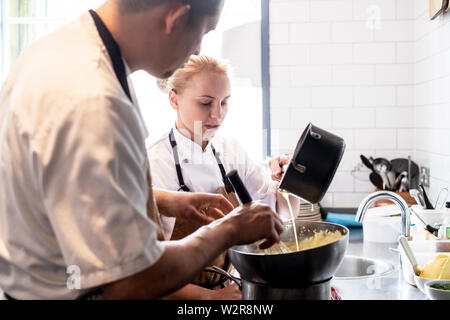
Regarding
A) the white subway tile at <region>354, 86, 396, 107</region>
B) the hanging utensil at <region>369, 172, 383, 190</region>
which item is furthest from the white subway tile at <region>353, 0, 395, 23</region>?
the hanging utensil at <region>369, 172, 383, 190</region>

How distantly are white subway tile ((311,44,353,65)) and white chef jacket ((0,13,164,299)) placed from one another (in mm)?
2207

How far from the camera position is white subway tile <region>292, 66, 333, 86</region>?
2799 mm

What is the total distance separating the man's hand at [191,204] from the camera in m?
1.22

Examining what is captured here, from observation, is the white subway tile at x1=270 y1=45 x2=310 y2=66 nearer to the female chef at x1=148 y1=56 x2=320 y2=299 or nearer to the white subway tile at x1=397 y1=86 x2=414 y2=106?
the white subway tile at x1=397 y1=86 x2=414 y2=106

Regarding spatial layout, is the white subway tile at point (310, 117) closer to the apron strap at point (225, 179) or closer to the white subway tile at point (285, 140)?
the white subway tile at point (285, 140)

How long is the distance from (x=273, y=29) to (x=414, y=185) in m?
1.09

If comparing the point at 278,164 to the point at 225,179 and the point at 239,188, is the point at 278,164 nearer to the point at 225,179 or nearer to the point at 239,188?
A: the point at 225,179

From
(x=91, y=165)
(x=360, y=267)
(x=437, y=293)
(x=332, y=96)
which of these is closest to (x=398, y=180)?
(x=332, y=96)

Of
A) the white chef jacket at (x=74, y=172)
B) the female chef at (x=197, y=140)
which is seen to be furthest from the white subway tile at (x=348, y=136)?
the white chef jacket at (x=74, y=172)

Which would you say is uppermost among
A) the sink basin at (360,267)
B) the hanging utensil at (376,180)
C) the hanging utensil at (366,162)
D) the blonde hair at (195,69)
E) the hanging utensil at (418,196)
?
the blonde hair at (195,69)

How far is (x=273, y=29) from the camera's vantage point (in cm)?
282

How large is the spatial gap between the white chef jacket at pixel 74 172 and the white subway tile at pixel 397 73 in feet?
7.54
